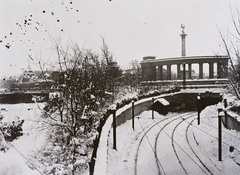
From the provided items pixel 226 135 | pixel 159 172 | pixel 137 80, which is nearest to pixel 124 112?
pixel 226 135

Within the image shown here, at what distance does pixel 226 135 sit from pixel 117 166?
19.2ft

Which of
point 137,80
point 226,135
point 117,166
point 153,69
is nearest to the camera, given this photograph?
point 117,166

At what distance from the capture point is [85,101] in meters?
9.76

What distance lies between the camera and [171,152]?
9.42 meters

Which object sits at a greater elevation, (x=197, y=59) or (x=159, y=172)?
(x=197, y=59)

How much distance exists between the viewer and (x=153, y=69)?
46281 mm

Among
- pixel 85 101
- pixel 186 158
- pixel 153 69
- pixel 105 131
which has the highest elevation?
pixel 153 69

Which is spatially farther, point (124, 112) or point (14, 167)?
point (124, 112)

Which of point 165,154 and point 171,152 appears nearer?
point 165,154

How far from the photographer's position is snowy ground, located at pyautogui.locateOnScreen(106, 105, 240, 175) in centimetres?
765

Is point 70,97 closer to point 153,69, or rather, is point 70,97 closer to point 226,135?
point 226,135

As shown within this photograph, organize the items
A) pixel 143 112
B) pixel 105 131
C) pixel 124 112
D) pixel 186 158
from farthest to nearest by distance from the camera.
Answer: pixel 143 112 → pixel 124 112 → pixel 105 131 → pixel 186 158

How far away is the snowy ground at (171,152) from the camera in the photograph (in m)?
7.65

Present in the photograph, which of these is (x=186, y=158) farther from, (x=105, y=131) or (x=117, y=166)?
(x=105, y=131)
